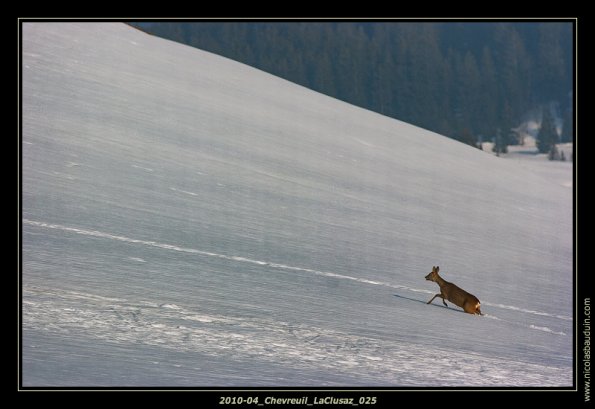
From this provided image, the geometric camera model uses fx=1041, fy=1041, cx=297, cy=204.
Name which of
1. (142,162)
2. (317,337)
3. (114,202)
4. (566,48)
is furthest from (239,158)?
(566,48)

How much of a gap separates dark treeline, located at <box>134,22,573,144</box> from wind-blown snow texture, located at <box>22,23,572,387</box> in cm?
11140

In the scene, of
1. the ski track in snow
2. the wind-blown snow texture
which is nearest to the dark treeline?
the wind-blown snow texture

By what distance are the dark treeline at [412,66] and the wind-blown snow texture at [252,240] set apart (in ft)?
365

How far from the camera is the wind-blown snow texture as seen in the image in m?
5.75

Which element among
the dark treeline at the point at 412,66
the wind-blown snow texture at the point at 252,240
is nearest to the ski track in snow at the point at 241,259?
the wind-blown snow texture at the point at 252,240

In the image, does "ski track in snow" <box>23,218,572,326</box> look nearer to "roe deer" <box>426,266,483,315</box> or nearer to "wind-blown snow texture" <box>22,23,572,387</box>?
"wind-blown snow texture" <box>22,23,572,387</box>

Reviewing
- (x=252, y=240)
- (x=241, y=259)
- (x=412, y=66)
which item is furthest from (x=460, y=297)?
(x=412, y=66)

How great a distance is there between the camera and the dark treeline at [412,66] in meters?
131

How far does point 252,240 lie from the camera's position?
852 cm

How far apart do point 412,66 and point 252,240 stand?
135156 millimetres

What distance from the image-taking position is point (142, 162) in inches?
399

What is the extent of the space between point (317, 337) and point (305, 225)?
3401mm

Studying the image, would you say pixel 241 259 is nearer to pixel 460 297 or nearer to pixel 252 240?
pixel 252 240

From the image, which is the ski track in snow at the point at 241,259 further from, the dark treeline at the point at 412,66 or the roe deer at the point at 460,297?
the dark treeline at the point at 412,66
